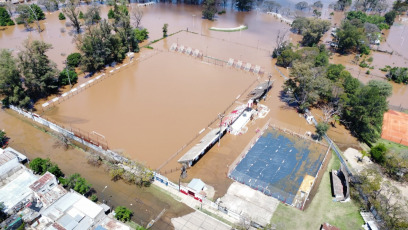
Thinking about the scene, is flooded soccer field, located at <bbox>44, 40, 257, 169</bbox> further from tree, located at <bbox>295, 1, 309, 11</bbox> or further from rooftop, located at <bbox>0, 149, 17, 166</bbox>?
tree, located at <bbox>295, 1, 309, 11</bbox>

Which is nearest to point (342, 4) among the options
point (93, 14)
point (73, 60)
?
point (93, 14)

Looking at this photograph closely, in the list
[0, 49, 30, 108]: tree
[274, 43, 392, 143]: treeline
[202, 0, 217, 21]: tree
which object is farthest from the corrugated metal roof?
[202, 0, 217, 21]: tree

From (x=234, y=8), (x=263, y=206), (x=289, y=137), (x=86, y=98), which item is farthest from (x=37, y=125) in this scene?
(x=234, y=8)

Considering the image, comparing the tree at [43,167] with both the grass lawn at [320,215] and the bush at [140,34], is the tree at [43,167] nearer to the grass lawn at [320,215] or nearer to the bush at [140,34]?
the grass lawn at [320,215]

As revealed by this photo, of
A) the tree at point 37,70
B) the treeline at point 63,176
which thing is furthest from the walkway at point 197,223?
the tree at point 37,70

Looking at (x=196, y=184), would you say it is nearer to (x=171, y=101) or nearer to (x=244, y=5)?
(x=171, y=101)

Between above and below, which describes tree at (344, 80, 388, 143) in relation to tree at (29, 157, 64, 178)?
above
